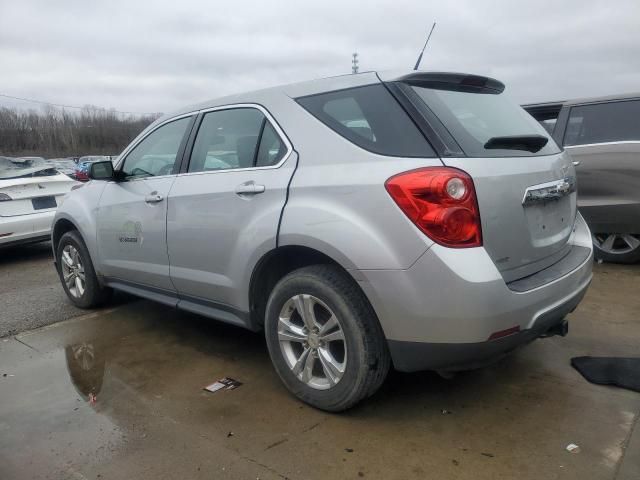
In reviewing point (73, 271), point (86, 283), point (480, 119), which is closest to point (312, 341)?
point (480, 119)

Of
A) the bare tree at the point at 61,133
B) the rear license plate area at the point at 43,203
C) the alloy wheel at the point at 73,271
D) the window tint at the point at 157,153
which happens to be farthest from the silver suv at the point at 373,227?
the bare tree at the point at 61,133

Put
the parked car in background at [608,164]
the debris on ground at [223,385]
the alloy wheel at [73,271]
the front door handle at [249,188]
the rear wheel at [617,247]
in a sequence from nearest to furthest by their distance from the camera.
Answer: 1. the front door handle at [249,188]
2. the debris on ground at [223,385]
3. the alloy wheel at [73,271]
4. the parked car in background at [608,164]
5. the rear wheel at [617,247]

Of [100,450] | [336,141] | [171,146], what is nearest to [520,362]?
[336,141]

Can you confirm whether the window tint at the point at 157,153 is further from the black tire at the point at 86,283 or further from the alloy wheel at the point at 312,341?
the alloy wheel at the point at 312,341

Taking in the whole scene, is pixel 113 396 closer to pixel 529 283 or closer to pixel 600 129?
pixel 529 283

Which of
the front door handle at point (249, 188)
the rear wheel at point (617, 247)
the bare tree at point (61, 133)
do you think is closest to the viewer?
the front door handle at point (249, 188)

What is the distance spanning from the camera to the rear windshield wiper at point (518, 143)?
271cm

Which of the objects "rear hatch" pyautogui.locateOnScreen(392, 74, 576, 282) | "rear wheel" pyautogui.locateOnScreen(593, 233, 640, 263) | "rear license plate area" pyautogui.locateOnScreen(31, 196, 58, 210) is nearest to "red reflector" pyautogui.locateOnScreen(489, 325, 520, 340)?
"rear hatch" pyautogui.locateOnScreen(392, 74, 576, 282)

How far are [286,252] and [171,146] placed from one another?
4.91ft

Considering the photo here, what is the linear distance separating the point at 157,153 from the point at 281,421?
2.23 meters

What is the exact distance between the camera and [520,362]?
11.4 feet

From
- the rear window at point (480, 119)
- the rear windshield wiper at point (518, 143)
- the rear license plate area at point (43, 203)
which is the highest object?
the rear window at point (480, 119)

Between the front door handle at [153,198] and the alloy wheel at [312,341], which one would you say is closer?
the alloy wheel at [312,341]

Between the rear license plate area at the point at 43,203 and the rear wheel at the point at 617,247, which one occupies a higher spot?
the rear license plate area at the point at 43,203
